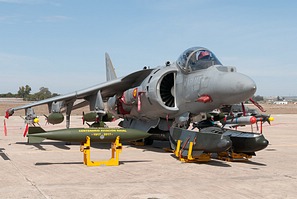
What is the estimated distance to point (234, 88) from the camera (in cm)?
966

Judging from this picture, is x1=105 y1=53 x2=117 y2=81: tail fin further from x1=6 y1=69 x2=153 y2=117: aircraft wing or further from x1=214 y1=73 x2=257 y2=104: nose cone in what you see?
x1=214 y1=73 x2=257 y2=104: nose cone

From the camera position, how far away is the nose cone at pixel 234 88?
9530 millimetres

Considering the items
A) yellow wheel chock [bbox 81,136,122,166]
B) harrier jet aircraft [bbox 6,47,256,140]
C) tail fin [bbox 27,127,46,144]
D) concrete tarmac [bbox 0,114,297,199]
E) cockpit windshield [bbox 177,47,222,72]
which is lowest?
concrete tarmac [bbox 0,114,297,199]

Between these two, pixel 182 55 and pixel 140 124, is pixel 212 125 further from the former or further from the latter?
pixel 140 124

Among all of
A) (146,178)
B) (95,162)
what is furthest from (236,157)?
(95,162)

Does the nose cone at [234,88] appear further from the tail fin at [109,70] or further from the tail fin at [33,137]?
the tail fin at [109,70]

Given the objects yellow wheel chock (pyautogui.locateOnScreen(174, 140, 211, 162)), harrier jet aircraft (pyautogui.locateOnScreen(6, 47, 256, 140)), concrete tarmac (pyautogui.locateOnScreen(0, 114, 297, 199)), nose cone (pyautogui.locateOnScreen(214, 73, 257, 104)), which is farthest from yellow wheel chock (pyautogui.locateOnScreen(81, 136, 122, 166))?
nose cone (pyautogui.locateOnScreen(214, 73, 257, 104))

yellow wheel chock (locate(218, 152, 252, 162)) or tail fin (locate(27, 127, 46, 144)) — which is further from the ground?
tail fin (locate(27, 127, 46, 144))

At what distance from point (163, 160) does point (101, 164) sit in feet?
6.24

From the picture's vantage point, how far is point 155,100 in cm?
1207

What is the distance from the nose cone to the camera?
9530 mm

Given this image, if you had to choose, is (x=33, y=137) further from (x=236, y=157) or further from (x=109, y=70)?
(x=109, y=70)

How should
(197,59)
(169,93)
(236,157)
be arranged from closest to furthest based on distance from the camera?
(236,157)
(197,59)
(169,93)

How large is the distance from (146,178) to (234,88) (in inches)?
135
